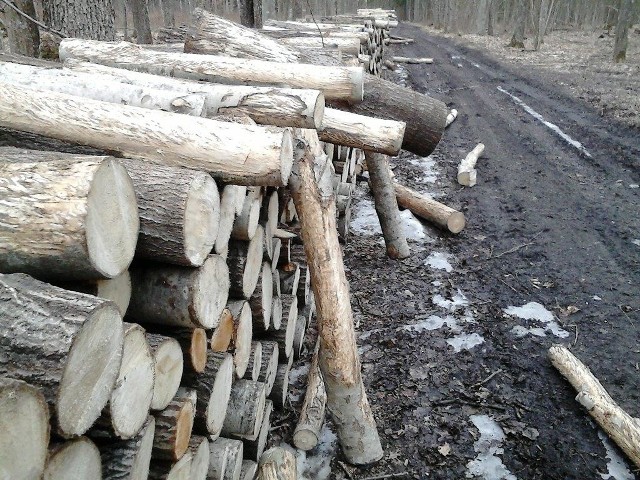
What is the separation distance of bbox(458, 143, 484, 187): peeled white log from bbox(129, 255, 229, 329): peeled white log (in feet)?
20.2

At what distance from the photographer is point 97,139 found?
235 cm

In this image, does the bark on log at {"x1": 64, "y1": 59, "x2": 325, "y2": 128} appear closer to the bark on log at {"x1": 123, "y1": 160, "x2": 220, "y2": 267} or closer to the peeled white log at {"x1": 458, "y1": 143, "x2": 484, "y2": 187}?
the bark on log at {"x1": 123, "y1": 160, "x2": 220, "y2": 267}

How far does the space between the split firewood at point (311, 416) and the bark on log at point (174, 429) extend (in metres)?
1.17

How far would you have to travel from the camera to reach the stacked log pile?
142cm

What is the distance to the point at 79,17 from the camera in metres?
5.21

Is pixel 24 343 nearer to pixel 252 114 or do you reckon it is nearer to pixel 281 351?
pixel 252 114

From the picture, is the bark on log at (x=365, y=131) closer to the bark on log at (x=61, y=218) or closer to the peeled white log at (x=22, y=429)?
the bark on log at (x=61, y=218)

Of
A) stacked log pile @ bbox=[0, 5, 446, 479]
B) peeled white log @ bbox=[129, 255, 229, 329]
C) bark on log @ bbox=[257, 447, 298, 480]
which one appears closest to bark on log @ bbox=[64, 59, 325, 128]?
stacked log pile @ bbox=[0, 5, 446, 479]

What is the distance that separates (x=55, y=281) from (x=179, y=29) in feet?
22.5

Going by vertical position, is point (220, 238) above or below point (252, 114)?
below

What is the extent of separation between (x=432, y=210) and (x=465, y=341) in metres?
2.42

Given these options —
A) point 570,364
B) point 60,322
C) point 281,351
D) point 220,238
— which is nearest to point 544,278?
point 570,364

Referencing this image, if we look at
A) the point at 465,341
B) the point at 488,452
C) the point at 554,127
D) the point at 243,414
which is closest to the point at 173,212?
the point at 243,414

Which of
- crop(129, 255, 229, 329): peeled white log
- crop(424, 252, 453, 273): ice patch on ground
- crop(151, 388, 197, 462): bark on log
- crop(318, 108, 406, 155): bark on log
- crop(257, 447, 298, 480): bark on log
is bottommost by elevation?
crop(424, 252, 453, 273): ice patch on ground
